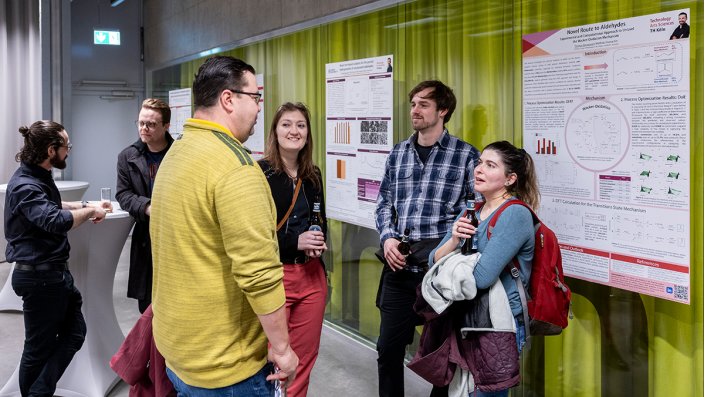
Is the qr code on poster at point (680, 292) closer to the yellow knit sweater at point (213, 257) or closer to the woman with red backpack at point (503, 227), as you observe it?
the woman with red backpack at point (503, 227)

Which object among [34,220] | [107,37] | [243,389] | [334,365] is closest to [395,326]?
[334,365]

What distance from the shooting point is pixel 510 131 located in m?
3.27

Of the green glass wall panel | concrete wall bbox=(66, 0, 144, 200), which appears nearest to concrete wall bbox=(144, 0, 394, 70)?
the green glass wall panel

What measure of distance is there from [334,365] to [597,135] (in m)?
2.23

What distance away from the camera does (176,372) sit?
6.26 ft

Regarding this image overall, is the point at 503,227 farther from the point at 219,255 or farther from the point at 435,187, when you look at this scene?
the point at 219,255

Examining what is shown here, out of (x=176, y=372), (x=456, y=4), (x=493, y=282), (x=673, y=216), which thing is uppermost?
(x=456, y=4)

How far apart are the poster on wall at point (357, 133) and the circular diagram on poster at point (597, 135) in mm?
1398

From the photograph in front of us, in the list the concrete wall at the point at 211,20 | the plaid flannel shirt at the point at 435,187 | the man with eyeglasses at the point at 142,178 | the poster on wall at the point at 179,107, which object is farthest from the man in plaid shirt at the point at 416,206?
the poster on wall at the point at 179,107

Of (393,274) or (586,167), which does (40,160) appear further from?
(586,167)

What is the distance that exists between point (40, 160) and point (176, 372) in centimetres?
168

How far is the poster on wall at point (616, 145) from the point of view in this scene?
2549 mm

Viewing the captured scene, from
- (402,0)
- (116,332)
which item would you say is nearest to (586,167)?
(402,0)

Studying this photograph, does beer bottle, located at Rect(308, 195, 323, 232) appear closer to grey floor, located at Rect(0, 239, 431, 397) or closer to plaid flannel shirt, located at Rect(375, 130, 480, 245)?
plaid flannel shirt, located at Rect(375, 130, 480, 245)
